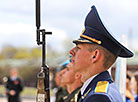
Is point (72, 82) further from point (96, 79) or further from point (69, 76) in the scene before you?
point (96, 79)

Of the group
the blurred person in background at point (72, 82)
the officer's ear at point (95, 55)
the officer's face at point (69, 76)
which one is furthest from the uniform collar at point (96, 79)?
the officer's face at point (69, 76)

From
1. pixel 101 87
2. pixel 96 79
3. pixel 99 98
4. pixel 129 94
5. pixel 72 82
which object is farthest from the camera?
pixel 129 94

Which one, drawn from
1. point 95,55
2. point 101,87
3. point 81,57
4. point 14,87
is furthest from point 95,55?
point 14,87

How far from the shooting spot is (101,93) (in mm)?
1898

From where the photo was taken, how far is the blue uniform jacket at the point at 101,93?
187 cm

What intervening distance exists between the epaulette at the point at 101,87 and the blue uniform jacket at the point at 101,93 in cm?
1

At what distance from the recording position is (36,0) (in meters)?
2.33

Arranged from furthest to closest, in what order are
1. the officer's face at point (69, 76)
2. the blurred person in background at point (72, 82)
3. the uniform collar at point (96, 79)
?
the officer's face at point (69, 76)
the blurred person in background at point (72, 82)
the uniform collar at point (96, 79)

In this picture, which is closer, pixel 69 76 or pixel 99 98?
pixel 99 98

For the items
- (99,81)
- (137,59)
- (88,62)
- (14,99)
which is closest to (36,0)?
(88,62)

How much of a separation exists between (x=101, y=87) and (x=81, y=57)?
0.91 ft

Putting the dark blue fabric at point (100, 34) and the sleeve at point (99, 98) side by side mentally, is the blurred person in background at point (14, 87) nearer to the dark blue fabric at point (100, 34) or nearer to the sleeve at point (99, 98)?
the dark blue fabric at point (100, 34)

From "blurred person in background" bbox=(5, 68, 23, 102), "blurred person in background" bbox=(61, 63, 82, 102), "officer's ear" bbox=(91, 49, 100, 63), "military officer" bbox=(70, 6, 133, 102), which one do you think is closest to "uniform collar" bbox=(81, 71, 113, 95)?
"military officer" bbox=(70, 6, 133, 102)

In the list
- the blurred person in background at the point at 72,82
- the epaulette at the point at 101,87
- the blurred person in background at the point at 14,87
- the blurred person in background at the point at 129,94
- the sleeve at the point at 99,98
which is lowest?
the blurred person in background at the point at 14,87
